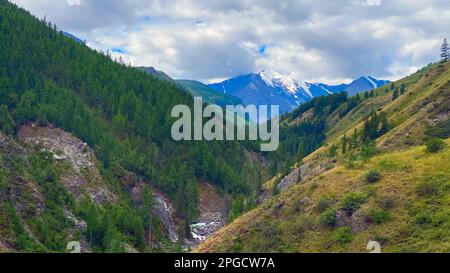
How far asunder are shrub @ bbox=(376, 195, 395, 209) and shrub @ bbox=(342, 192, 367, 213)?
3.24 metres

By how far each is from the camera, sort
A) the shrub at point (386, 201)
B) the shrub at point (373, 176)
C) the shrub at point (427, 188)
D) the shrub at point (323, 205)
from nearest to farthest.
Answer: the shrub at point (427, 188) < the shrub at point (386, 201) < the shrub at point (323, 205) < the shrub at point (373, 176)

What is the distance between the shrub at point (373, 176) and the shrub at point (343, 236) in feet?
47.6

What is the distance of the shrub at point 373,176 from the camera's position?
8944 cm

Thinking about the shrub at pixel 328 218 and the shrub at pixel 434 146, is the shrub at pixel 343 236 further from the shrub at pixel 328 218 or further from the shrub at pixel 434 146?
the shrub at pixel 434 146

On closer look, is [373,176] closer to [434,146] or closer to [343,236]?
[434,146]

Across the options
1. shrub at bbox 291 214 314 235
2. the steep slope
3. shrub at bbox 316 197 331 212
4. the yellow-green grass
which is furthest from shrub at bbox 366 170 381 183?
shrub at bbox 291 214 314 235

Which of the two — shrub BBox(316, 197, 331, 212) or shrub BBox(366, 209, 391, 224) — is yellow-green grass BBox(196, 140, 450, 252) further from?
shrub BBox(316, 197, 331, 212)

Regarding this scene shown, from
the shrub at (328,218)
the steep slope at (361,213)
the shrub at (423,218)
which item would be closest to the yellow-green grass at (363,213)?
the steep slope at (361,213)

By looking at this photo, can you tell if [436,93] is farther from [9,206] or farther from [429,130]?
[9,206]
